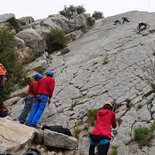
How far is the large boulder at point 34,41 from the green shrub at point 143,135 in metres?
12.9

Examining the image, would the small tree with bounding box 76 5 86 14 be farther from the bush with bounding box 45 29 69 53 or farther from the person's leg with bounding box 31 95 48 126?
the person's leg with bounding box 31 95 48 126

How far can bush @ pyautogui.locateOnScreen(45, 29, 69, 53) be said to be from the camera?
82.6ft

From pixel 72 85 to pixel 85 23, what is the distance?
15.4m

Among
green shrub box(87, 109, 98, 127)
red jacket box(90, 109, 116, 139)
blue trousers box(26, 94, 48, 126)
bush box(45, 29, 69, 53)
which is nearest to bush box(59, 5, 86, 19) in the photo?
bush box(45, 29, 69, 53)

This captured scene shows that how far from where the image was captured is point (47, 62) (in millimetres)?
22359

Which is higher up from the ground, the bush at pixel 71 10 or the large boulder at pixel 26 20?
the large boulder at pixel 26 20

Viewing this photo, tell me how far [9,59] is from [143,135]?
8934mm

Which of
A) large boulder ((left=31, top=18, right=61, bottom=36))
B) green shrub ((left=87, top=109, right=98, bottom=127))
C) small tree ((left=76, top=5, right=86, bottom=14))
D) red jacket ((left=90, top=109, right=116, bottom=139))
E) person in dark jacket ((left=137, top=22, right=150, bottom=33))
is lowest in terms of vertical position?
small tree ((left=76, top=5, right=86, bottom=14))

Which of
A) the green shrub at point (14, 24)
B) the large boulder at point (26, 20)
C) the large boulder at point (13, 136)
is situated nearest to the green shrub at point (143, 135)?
the large boulder at point (13, 136)

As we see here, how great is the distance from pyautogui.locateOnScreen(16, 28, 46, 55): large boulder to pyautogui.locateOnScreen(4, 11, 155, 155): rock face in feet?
2.78

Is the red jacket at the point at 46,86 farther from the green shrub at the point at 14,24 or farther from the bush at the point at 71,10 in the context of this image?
the bush at the point at 71,10

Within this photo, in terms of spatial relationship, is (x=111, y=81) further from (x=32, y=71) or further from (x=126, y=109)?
(x=32, y=71)

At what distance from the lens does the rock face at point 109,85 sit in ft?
41.7

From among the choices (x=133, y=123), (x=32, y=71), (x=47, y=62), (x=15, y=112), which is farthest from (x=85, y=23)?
(x=133, y=123)
